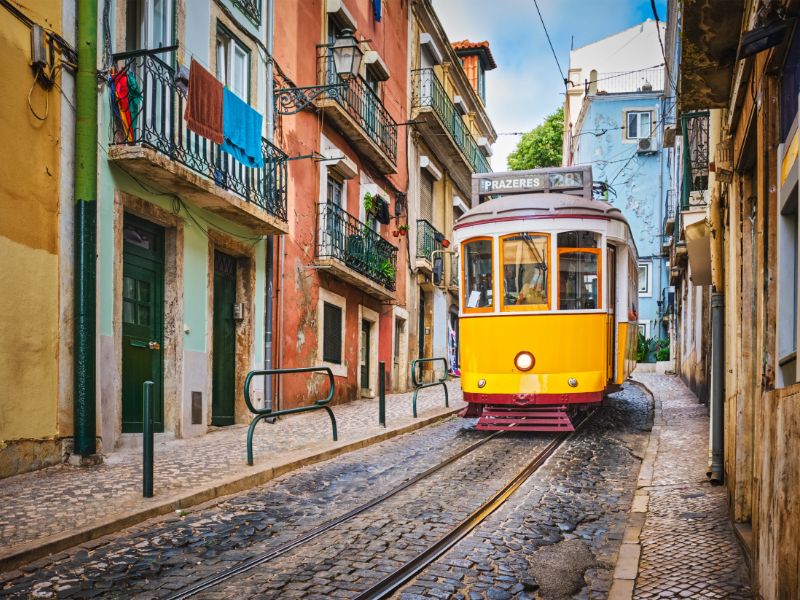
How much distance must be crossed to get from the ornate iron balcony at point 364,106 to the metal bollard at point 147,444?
8.97 meters

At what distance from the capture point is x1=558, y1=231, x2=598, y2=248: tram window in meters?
10.7

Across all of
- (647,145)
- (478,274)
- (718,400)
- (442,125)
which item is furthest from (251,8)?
(647,145)

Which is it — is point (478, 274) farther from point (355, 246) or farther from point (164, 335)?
point (355, 246)

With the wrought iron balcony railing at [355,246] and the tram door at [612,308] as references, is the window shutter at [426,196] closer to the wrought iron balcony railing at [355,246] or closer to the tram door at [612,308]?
the wrought iron balcony railing at [355,246]

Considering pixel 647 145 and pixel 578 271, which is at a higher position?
pixel 647 145

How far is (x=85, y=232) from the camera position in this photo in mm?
8336

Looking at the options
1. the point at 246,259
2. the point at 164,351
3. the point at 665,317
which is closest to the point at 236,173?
the point at 246,259

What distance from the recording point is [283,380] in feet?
45.3

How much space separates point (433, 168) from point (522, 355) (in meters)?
13.6

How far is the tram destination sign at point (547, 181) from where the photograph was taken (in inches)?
493

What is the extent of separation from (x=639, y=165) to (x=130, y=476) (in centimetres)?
3125

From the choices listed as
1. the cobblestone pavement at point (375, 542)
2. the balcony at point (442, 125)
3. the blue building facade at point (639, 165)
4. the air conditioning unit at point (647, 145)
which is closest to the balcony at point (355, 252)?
the balcony at point (442, 125)

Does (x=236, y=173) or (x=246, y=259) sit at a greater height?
(x=236, y=173)

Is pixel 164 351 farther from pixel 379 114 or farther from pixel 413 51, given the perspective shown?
pixel 413 51
